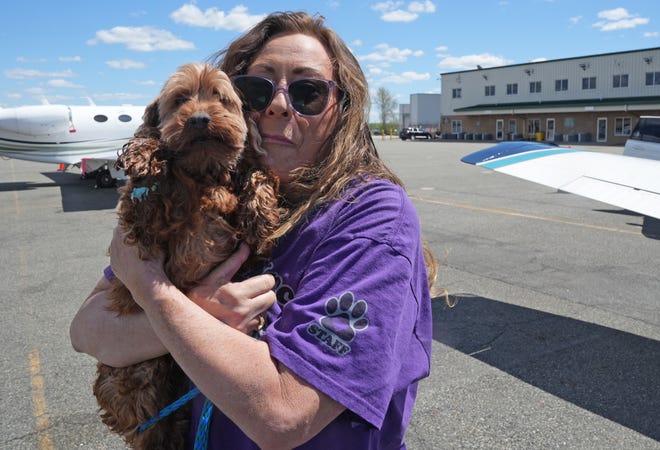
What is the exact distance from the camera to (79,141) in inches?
851

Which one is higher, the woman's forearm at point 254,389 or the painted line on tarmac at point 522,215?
the woman's forearm at point 254,389

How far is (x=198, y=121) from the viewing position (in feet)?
5.91

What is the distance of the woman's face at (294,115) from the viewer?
1.92 m

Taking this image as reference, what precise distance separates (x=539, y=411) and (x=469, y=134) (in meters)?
72.7

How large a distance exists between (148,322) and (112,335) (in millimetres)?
212

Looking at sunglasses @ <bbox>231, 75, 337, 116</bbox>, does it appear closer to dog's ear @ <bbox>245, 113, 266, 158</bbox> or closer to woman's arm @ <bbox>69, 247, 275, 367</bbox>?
dog's ear @ <bbox>245, 113, 266, 158</bbox>

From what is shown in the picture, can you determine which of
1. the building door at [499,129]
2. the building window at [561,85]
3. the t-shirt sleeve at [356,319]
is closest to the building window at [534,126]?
the building door at [499,129]

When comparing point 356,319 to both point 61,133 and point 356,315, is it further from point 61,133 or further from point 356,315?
point 61,133

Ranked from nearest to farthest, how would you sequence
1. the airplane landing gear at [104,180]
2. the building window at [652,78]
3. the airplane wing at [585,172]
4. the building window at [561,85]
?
1. the airplane wing at [585,172]
2. the airplane landing gear at [104,180]
3. the building window at [652,78]
4. the building window at [561,85]

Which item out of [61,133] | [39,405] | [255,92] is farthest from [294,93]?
[61,133]

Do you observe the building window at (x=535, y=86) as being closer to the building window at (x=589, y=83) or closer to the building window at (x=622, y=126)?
the building window at (x=589, y=83)

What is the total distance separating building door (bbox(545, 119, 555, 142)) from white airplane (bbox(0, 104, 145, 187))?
54.3 meters

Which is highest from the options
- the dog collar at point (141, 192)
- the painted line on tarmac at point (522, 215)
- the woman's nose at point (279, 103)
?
the woman's nose at point (279, 103)

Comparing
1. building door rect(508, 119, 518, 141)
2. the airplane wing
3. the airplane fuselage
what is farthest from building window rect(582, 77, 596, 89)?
the airplane wing
